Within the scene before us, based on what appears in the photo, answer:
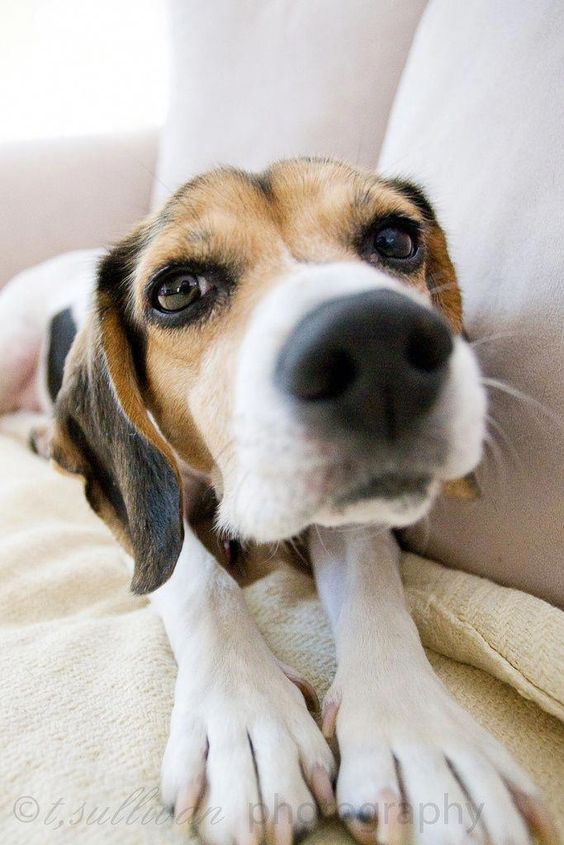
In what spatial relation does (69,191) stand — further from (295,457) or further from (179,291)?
(295,457)

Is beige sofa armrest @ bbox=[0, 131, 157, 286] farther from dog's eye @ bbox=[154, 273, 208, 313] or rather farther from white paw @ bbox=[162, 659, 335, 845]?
white paw @ bbox=[162, 659, 335, 845]

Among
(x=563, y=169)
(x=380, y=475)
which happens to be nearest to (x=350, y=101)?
(x=563, y=169)

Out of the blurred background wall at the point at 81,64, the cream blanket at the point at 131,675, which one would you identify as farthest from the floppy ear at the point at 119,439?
the blurred background wall at the point at 81,64

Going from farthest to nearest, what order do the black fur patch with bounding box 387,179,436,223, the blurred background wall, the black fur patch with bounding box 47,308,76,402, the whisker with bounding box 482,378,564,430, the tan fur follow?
the blurred background wall < the black fur patch with bounding box 47,308,76,402 < the black fur patch with bounding box 387,179,436,223 < the tan fur < the whisker with bounding box 482,378,564,430

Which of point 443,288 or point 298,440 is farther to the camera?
point 443,288

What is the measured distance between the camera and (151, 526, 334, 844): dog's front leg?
2.49 feet

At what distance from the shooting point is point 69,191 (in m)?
3.19

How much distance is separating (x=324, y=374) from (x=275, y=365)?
3.7 inches

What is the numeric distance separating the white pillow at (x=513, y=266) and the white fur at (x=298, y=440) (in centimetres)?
26

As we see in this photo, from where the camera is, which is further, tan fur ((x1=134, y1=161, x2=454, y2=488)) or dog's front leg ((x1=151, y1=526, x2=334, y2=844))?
tan fur ((x1=134, y1=161, x2=454, y2=488))

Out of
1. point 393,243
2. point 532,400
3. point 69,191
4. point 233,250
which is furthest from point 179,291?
point 69,191

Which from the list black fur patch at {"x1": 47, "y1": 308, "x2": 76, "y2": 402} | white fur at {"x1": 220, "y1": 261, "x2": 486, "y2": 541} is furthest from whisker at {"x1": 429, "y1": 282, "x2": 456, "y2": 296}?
black fur patch at {"x1": 47, "y1": 308, "x2": 76, "y2": 402}

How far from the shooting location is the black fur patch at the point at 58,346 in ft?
8.38

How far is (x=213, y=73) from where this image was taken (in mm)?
2744
